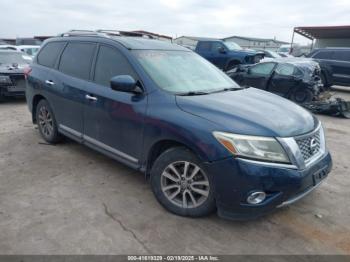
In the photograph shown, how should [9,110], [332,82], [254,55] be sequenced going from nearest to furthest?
[9,110] → [332,82] → [254,55]

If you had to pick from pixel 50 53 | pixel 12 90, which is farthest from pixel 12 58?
pixel 50 53

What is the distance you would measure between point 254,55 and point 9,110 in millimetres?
11693

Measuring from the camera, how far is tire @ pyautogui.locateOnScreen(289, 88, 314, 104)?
376 inches

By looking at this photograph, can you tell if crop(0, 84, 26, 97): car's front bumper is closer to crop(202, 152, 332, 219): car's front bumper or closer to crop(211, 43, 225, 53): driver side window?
crop(202, 152, 332, 219): car's front bumper

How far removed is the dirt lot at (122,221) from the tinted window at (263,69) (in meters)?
6.16

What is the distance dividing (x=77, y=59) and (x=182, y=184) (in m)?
2.51

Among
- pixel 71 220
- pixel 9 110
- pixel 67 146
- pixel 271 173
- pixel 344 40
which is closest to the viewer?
pixel 271 173

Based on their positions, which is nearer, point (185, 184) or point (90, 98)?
point (185, 184)

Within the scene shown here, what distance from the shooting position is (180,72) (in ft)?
12.9

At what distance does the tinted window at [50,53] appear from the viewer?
5141 millimetres

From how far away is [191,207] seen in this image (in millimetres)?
3285

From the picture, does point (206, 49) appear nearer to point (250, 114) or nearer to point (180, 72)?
point (180, 72)

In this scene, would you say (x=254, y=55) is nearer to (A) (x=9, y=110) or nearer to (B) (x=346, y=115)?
(B) (x=346, y=115)

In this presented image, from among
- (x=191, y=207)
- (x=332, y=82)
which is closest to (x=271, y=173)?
(x=191, y=207)
